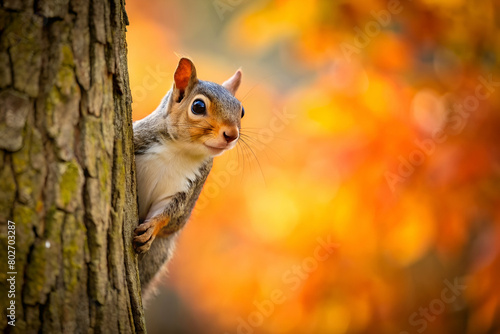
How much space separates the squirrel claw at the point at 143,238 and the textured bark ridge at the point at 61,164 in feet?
0.58

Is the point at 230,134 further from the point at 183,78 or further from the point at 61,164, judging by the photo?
the point at 61,164

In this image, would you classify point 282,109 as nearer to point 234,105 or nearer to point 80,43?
point 234,105

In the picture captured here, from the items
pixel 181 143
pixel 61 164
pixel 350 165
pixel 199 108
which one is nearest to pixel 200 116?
pixel 199 108

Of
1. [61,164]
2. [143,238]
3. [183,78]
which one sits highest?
[183,78]

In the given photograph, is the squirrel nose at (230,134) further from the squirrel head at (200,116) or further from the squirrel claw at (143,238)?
the squirrel claw at (143,238)

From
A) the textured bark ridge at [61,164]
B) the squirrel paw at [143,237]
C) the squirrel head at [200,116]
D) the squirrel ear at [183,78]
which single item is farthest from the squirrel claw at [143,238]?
the squirrel ear at [183,78]

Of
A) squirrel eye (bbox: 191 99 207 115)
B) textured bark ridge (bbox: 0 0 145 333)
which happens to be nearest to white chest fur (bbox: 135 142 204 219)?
squirrel eye (bbox: 191 99 207 115)

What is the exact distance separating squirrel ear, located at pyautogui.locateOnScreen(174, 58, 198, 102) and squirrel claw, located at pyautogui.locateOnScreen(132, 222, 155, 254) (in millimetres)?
650

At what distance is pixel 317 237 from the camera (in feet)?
9.48

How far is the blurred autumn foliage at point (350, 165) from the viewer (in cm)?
245

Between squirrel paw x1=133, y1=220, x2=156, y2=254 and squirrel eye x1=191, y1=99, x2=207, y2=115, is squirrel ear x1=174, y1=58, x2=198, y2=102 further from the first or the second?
squirrel paw x1=133, y1=220, x2=156, y2=254

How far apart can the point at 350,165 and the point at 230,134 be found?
3.45 ft

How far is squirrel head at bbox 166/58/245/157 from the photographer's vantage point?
184cm

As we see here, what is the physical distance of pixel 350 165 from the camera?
264cm
